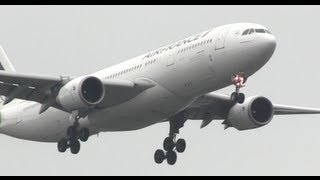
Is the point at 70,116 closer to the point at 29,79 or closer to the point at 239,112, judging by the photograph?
the point at 29,79

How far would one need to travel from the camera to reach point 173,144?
64.8 m

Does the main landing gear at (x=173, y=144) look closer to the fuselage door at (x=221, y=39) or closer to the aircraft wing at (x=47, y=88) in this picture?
the aircraft wing at (x=47, y=88)

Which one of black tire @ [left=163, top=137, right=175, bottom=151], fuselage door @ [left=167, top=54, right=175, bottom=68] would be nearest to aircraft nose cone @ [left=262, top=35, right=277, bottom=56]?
fuselage door @ [left=167, top=54, right=175, bottom=68]

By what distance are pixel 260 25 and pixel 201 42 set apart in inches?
116

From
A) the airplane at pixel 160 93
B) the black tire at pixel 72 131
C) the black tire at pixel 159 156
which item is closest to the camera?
the airplane at pixel 160 93

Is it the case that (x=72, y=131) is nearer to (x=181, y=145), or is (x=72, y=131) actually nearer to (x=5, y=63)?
(x=181, y=145)

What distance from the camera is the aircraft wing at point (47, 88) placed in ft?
194

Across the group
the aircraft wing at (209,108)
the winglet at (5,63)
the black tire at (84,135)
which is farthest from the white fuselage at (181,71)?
the winglet at (5,63)

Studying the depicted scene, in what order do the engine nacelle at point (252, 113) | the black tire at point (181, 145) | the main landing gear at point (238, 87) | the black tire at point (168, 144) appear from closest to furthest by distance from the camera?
the main landing gear at point (238, 87), the engine nacelle at point (252, 113), the black tire at point (181, 145), the black tire at point (168, 144)

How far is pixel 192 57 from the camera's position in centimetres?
5712

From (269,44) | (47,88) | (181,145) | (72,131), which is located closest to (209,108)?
(181,145)

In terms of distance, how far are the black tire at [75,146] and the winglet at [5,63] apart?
1362 cm

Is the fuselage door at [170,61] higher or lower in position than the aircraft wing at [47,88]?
higher

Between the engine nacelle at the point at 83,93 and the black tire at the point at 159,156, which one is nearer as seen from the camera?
the engine nacelle at the point at 83,93
